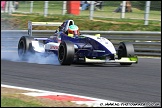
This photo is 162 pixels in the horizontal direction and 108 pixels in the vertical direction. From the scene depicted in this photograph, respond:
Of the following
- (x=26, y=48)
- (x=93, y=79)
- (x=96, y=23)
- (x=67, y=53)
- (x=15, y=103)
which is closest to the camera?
(x=15, y=103)

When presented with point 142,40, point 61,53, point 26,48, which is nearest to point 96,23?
Result: point 142,40

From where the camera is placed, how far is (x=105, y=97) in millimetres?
8266

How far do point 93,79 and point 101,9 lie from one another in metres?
12.7

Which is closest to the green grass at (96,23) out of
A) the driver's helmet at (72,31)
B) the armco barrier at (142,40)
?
the armco barrier at (142,40)

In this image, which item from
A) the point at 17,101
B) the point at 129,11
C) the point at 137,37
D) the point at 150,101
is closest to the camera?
the point at 17,101

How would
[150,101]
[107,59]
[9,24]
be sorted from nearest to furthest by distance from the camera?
1. [150,101]
2. [107,59]
3. [9,24]

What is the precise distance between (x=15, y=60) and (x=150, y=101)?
302 inches

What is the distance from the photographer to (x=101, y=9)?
2317cm

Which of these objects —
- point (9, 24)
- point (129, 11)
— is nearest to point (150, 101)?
point (129, 11)

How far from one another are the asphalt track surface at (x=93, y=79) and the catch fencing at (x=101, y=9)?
6341 millimetres

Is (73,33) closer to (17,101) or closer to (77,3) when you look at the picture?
(17,101)

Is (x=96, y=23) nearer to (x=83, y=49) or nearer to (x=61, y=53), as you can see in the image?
(x=83, y=49)

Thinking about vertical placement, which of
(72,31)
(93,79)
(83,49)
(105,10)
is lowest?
(93,79)

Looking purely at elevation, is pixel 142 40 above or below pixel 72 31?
below
